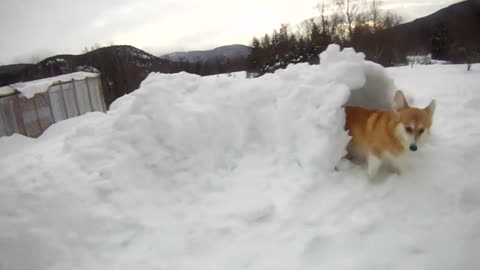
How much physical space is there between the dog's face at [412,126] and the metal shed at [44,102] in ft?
49.9

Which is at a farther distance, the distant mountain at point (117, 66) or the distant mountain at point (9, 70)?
the distant mountain at point (117, 66)

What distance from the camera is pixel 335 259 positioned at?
2631 millimetres

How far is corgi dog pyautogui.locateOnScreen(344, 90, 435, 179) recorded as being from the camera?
316cm

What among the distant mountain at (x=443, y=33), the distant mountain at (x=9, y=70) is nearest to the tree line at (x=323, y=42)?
the distant mountain at (x=443, y=33)

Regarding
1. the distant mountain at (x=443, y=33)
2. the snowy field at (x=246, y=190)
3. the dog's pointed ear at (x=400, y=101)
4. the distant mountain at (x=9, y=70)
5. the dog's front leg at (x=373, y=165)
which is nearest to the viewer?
the snowy field at (x=246, y=190)

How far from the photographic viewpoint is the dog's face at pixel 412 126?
3.12 metres

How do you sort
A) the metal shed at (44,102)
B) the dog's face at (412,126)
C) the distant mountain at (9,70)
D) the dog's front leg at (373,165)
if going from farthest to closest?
the metal shed at (44,102), the distant mountain at (9,70), the dog's front leg at (373,165), the dog's face at (412,126)

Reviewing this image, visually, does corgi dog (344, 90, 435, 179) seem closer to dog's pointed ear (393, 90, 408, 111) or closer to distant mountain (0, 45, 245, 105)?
dog's pointed ear (393, 90, 408, 111)

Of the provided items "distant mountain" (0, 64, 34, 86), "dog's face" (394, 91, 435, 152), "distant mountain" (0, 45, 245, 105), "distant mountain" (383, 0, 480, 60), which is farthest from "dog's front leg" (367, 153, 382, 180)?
"distant mountain" (0, 45, 245, 105)

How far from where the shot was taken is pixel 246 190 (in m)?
3.67

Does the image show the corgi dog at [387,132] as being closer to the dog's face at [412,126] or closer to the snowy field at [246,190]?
the dog's face at [412,126]

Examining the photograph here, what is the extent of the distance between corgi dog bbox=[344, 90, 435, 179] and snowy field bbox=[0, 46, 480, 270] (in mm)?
215

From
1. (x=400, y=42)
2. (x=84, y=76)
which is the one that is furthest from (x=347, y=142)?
(x=400, y=42)

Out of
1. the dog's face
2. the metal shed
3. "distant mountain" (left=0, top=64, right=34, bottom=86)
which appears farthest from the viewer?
the metal shed
